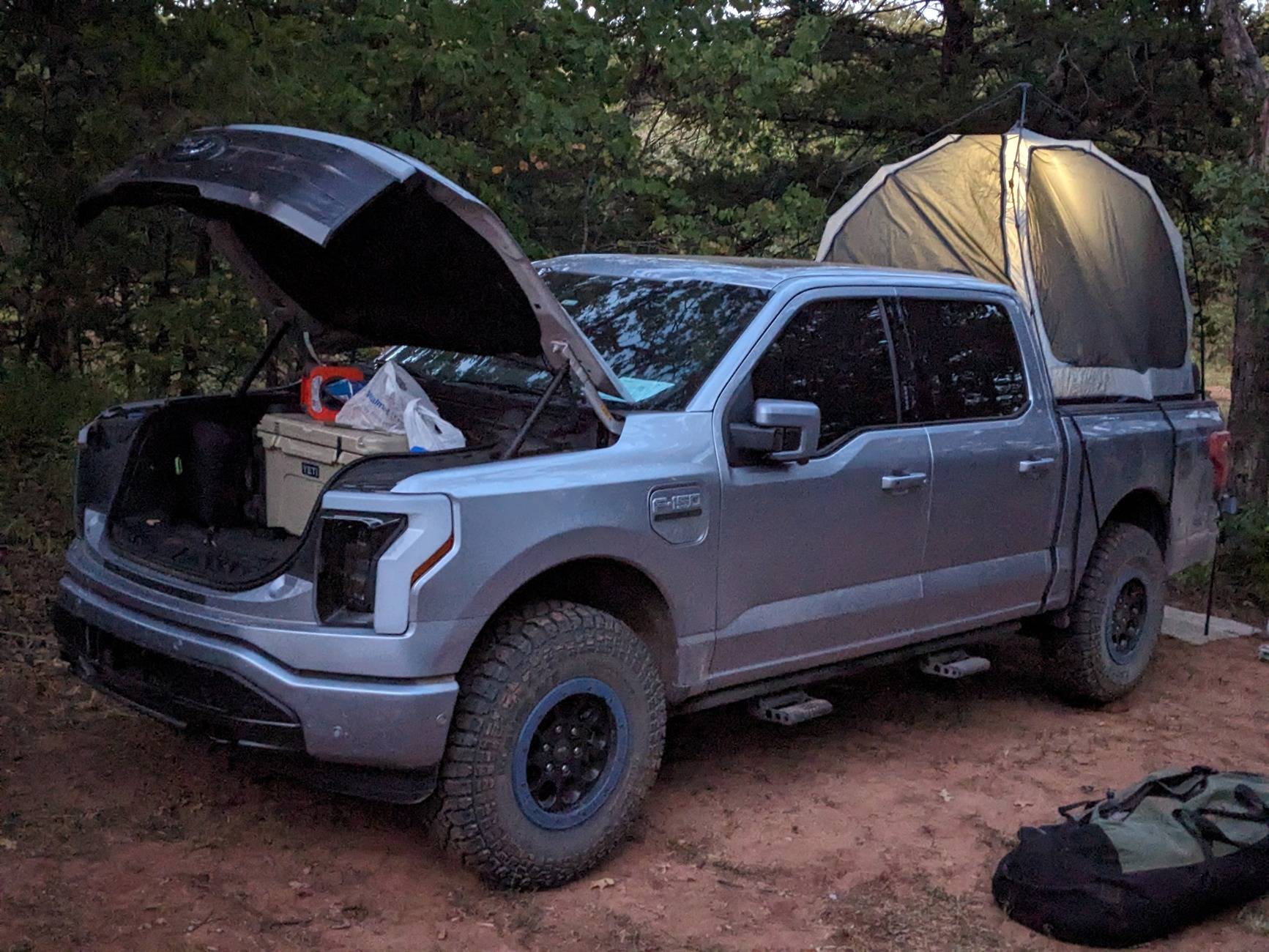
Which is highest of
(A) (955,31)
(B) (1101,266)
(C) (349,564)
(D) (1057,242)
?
(A) (955,31)

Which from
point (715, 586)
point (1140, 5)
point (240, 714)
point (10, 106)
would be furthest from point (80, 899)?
point (1140, 5)

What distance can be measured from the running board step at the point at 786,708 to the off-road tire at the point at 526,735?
2.31 feet

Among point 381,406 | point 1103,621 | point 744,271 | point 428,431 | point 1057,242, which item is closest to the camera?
point 428,431

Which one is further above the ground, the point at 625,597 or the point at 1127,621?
the point at 625,597

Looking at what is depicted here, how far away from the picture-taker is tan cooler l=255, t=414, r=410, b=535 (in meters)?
4.64

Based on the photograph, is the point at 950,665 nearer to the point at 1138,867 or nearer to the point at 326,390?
the point at 1138,867

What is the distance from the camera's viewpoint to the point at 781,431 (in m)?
4.77

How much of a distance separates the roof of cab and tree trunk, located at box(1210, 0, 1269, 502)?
4786 mm

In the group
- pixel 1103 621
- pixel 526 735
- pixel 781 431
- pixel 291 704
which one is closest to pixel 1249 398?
pixel 1103 621

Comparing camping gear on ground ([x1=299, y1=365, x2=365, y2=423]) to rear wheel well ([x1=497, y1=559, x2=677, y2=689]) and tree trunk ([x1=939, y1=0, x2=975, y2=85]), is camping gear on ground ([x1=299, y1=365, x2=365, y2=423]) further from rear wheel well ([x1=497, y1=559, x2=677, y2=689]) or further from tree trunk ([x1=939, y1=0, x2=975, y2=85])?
tree trunk ([x1=939, y1=0, x2=975, y2=85])

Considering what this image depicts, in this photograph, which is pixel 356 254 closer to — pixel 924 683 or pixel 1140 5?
pixel 924 683

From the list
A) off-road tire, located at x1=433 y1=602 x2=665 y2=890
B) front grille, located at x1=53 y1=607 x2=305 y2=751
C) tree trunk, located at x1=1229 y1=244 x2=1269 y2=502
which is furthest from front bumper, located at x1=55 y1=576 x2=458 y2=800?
tree trunk, located at x1=1229 y1=244 x2=1269 y2=502

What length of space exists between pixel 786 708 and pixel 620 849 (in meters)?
0.85

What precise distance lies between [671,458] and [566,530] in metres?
0.54
